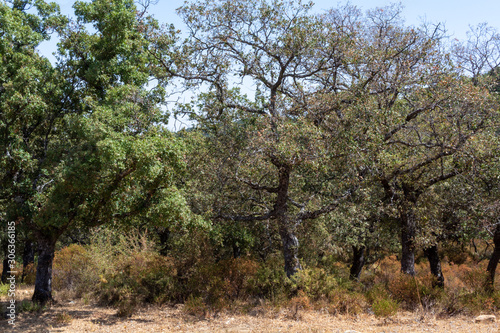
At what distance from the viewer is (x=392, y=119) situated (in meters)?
10.2

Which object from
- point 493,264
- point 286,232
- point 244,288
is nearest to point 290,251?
point 286,232

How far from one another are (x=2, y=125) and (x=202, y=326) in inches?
274

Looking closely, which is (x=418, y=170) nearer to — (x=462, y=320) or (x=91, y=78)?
(x=462, y=320)

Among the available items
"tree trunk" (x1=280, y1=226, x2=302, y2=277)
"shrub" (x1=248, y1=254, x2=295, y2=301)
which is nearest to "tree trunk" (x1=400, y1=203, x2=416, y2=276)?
"tree trunk" (x1=280, y1=226, x2=302, y2=277)

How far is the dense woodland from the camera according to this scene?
956cm

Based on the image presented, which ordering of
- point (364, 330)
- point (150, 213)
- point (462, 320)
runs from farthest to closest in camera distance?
1. point (150, 213)
2. point (462, 320)
3. point (364, 330)

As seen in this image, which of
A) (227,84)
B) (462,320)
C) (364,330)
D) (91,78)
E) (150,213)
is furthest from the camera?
(227,84)

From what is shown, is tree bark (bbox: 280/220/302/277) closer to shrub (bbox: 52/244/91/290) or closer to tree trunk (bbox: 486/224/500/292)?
tree trunk (bbox: 486/224/500/292)

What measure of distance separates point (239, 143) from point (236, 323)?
4.85 meters

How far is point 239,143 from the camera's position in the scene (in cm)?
1116

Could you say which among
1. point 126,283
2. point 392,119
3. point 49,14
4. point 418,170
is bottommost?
point 126,283

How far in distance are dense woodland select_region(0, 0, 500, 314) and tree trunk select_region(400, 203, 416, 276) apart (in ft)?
0.20

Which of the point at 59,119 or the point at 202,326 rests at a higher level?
the point at 59,119

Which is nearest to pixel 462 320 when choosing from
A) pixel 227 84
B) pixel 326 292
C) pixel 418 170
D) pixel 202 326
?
pixel 326 292
